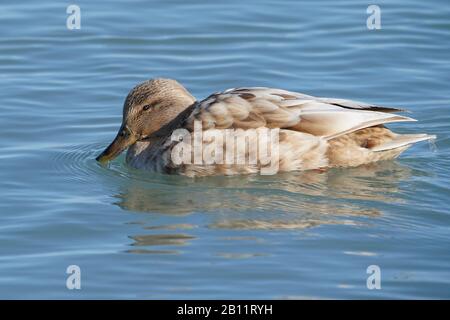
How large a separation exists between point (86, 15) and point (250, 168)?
20.3ft

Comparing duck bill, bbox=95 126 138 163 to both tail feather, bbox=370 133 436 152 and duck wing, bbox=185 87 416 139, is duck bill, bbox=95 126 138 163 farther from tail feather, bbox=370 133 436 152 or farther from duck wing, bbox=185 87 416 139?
tail feather, bbox=370 133 436 152

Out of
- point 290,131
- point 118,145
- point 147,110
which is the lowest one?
point 118,145

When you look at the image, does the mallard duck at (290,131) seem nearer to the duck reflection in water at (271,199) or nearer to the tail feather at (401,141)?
the tail feather at (401,141)

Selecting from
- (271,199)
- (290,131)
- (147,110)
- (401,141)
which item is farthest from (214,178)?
(401,141)

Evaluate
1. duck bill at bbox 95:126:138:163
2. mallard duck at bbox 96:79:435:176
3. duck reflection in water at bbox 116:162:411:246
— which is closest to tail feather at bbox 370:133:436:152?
mallard duck at bbox 96:79:435:176

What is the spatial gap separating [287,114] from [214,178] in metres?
0.92

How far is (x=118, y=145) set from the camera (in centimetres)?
1145

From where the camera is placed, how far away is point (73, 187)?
10.7 m

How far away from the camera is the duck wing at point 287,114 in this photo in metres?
10.7

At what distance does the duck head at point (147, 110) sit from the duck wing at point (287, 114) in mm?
606

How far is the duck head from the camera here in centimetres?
1140

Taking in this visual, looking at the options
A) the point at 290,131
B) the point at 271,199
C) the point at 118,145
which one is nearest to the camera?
the point at 271,199

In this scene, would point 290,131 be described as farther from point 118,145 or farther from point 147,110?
point 118,145

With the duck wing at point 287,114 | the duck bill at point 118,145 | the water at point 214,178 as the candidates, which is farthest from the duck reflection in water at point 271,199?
the duck bill at point 118,145
